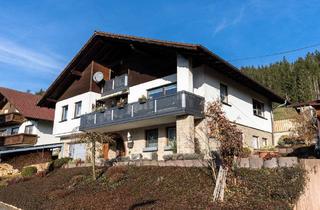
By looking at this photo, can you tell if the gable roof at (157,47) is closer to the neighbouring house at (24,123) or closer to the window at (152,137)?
the neighbouring house at (24,123)

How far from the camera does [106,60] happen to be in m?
26.2

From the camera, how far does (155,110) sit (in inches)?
744

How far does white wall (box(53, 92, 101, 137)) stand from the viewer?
1000 inches

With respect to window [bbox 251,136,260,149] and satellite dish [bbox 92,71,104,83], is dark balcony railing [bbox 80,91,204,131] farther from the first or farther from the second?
window [bbox 251,136,260,149]

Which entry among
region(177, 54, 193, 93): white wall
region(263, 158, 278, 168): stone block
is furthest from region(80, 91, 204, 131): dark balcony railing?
region(263, 158, 278, 168): stone block

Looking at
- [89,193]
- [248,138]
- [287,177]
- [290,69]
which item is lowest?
[89,193]

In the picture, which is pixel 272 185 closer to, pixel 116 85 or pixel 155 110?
pixel 155 110

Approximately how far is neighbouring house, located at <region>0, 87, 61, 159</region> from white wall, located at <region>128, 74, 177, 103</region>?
622 inches

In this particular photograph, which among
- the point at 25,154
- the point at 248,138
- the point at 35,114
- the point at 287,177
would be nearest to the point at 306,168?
the point at 287,177

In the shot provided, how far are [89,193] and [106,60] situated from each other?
48.5 ft

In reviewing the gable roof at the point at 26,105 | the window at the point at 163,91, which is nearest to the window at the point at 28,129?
the gable roof at the point at 26,105

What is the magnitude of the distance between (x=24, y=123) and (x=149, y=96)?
73.4 feet

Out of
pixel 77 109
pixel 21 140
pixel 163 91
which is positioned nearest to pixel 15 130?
pixel 21 140

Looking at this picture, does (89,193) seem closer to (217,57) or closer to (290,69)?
(217,57)
